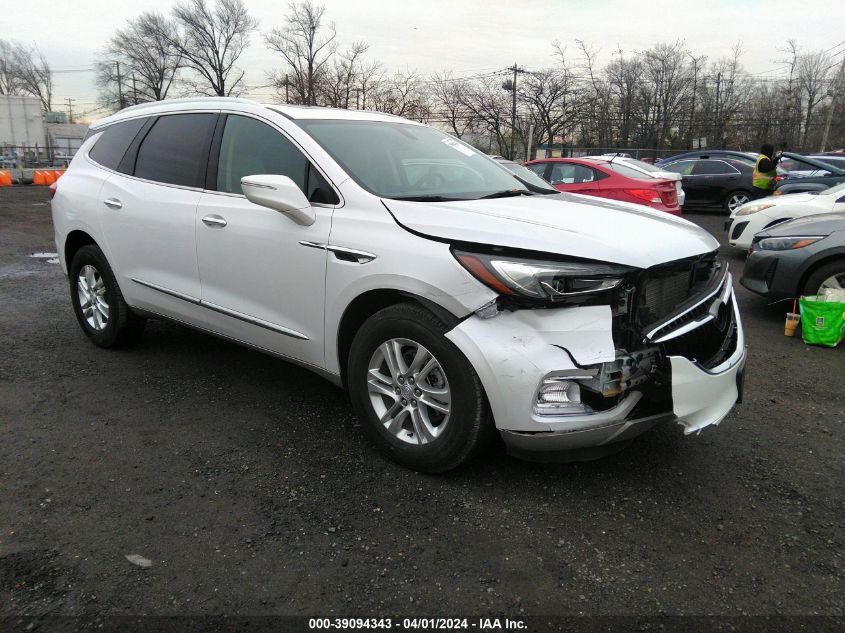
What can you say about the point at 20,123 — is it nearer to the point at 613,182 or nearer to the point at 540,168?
the point at 540,168

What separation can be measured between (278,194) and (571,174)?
29.9 feet

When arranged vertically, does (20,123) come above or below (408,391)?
above

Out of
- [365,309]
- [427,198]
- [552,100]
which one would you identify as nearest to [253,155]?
[427,198]

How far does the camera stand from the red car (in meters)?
10.3

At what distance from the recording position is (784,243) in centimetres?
577

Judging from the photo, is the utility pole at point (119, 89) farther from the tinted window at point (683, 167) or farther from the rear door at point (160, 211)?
the rear door at point (160, 211)

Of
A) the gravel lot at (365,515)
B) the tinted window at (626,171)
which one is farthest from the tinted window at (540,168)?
the gravel lot at (365,515)

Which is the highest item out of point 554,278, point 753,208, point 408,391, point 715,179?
point 715,179

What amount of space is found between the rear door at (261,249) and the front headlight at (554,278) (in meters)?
1.02

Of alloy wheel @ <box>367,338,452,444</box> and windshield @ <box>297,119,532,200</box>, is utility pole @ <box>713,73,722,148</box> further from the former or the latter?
alloy wheel @ <box>367,338,452,444</box>

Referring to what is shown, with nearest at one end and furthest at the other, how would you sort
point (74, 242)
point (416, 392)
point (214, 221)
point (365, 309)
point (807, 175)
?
point (416, 392) < point (365, 309) < point (214, 221) < point (74, 242) < point (807, 175)

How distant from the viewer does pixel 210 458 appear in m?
3.19

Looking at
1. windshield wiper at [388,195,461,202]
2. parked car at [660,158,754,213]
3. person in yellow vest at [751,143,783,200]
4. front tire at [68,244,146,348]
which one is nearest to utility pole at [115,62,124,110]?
parked car at [660,158,754,213]

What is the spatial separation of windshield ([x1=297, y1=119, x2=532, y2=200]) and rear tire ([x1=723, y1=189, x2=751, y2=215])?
1322 cm
